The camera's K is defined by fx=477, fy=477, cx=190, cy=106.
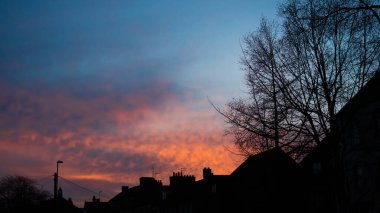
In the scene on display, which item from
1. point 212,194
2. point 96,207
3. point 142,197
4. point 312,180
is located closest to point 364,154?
point 312,180

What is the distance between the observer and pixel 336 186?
89.4 feet

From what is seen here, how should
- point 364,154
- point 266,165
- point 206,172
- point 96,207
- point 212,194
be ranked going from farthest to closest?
point 96,207 < point 206,172 < point 212,194 < point 266,165 < point 364,154

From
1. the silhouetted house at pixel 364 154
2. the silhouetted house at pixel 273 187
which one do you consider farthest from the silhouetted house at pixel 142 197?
the silhouetted house at pixel 364 154

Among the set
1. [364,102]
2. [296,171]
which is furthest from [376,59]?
[296,171]

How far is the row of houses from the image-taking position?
29141 millimetres

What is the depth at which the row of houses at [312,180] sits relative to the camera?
95.6ft

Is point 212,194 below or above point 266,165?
below

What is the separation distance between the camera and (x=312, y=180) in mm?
46188

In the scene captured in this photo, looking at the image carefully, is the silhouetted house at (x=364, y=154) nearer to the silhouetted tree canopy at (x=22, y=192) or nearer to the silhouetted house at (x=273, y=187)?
the silhouetted house at (x=273, y=187)

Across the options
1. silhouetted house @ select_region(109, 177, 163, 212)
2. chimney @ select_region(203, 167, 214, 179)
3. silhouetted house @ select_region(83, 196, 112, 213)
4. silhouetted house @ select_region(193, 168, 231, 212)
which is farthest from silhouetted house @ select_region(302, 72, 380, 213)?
silhouetted house @ select_region(83, 196, 112, 213)

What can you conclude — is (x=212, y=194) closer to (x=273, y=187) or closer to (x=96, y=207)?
(x=273, y=187)

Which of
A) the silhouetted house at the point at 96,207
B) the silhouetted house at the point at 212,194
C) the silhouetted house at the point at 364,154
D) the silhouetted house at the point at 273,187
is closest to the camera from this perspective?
the silhouetted house at the point at 364,154

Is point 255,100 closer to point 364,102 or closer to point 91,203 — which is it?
point 364,102

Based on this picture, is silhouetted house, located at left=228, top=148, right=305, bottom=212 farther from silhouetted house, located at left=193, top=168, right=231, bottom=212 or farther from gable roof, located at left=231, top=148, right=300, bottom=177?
silhouetted house, located at left=193, top=168, right=231, bottom=212
